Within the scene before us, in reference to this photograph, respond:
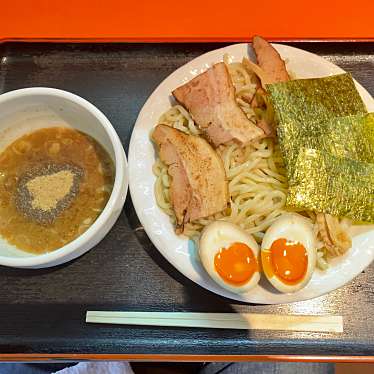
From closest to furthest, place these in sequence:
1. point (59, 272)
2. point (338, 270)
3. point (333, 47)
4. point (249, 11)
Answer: point (338, 270)
point (59, 272)
point (333, 47)
point (249, 11)

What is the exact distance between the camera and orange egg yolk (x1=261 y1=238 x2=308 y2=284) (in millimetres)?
1506

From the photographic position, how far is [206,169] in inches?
65.6

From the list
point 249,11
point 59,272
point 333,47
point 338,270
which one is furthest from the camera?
point 249,11

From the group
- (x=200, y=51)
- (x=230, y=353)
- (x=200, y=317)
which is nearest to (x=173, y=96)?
(x=200, y=51)

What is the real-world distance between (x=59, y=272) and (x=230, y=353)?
644 mm

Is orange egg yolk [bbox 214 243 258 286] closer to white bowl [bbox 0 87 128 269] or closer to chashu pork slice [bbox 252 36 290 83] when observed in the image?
white bowl [bbox 0 87 128 269]

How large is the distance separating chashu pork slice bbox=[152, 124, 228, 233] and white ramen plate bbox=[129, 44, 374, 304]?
0.06m

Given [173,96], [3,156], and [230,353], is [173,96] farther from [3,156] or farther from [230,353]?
[230,353]

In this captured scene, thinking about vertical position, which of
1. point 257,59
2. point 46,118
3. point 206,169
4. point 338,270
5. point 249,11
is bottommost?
point 338,270

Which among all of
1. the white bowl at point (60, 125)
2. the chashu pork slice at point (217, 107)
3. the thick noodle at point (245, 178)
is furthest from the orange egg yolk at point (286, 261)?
the white bowl at point (60, 125)

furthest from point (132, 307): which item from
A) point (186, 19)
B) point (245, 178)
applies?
point (186, 19)

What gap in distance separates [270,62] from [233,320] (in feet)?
2.96

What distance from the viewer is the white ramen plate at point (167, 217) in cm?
157

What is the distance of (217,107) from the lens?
68.0 inches
